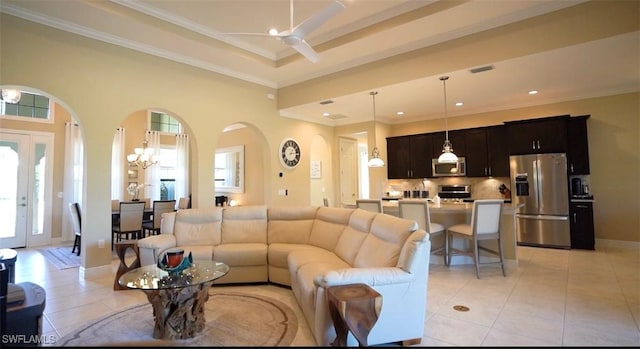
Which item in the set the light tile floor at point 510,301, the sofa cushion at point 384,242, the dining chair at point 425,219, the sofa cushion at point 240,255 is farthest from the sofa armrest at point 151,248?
the dining chair at point 425,219

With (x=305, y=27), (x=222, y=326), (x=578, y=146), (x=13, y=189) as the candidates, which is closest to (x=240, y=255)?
(x=222, y=326)

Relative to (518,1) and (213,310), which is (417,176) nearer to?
(518,1)

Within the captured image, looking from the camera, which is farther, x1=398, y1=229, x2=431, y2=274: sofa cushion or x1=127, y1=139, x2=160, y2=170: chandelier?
x1=127, y1=139, x2=160, y2=170: chandelier

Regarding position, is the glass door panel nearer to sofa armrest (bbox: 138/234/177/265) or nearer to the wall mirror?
the wall mirror

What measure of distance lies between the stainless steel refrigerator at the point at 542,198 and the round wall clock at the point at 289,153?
4.30 meters

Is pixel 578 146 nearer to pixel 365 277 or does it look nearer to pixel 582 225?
pixel 582 225

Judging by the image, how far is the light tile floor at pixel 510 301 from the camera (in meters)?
2.49

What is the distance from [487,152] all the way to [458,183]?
3.02ft

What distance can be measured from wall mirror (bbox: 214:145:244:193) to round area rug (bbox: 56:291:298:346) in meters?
4.92

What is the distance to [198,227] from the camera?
4238 millimetres

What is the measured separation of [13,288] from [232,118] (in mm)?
3974

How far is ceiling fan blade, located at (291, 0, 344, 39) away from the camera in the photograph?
8.80ft

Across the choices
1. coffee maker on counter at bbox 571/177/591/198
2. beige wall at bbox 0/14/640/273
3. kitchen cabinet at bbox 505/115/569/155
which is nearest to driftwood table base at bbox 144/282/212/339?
beige wall at bbox 0/14/640/273

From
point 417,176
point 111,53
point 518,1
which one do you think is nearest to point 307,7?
point 518,1
